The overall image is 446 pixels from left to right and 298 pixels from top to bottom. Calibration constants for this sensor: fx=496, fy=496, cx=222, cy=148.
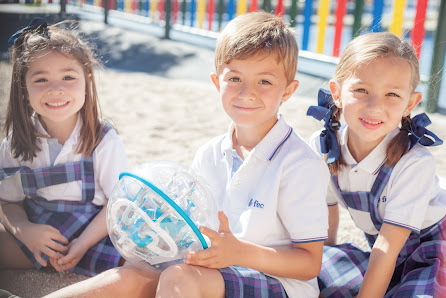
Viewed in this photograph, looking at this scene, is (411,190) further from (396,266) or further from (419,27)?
(419,27)

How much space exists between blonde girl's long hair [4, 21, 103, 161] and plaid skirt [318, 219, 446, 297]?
3.75ft

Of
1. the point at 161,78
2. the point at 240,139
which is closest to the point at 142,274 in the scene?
the point at 240,139

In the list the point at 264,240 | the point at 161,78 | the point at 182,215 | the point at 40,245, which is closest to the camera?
the point at 182,215

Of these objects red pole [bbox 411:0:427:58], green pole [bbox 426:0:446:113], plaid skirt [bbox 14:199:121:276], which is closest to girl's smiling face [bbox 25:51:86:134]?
plaid skirt [bbox 14:199:121:276]

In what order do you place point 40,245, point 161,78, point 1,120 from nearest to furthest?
point 40,245 < point 1,120 < point 161,78

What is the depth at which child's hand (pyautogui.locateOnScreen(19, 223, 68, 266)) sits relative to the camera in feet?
6.86

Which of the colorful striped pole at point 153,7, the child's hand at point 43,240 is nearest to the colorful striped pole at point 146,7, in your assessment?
the colorful striped pole at point 153,7

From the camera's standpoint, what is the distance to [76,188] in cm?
218

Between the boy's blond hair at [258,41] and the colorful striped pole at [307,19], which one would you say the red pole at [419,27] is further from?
the boy's blond hair at [258,41]

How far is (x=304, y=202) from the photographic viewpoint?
1690 millimetres

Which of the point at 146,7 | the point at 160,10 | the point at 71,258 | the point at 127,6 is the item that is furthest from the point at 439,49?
the point at 127,6

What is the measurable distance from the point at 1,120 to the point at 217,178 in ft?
4.06

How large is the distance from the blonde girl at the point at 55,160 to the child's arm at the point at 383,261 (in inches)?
41.5

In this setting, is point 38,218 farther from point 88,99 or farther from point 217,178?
point 217,178
